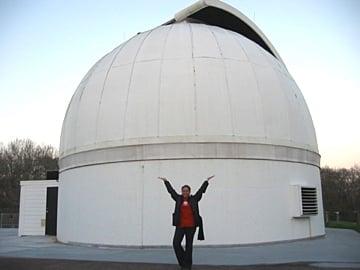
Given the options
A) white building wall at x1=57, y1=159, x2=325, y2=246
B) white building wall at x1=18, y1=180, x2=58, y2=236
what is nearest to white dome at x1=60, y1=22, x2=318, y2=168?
white building wall at x1=57, y1=159, x2=325, y2=246

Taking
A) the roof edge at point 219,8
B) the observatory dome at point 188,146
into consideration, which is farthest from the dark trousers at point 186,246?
the roof edge at point 219,8

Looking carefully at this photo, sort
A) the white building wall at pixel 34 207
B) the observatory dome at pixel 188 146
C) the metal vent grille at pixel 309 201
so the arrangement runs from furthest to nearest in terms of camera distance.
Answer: the white building wall at pixel 34 207 → the metal vent grille at pixel 309 201 → the observatory dome at pixel 188 146

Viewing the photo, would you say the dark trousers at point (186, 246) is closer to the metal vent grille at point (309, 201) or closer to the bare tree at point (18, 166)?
the metal vent grille at point (309, 201)

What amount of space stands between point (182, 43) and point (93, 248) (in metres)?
8.88

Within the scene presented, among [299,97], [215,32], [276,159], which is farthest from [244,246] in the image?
[215,32]

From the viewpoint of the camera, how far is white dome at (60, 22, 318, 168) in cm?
1439

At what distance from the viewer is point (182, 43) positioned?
16328 mm

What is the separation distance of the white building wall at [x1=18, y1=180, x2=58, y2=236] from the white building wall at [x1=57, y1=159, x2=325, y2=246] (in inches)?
287

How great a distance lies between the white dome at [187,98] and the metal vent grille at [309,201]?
Result: 1.82 meters

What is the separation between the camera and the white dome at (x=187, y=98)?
14.4m

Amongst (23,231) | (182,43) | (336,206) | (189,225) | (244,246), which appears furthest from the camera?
(336,206)

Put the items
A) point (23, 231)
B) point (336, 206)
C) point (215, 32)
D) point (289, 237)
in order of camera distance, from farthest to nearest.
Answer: point (336, 206) → point (23, 231) → point (215, 32) → point (289, 237)

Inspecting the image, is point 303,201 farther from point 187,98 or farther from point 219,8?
point 219,8

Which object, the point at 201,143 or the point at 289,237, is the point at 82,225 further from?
the point at 289,237
